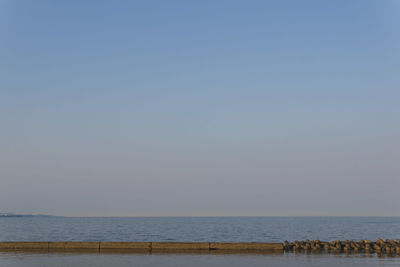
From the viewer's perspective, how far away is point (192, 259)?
29281 mm

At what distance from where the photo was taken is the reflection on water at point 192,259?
27.1 meters

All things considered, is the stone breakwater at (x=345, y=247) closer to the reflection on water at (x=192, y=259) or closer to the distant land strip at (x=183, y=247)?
Answer: the distant land strip at (x=183, y=247)

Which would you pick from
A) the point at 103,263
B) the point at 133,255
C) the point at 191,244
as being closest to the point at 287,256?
the point at 191,244

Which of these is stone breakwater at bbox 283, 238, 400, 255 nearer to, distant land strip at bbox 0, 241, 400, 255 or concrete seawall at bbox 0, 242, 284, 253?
distant land strip at bbox 0, 241, 400, 255

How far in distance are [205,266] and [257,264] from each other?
3302mm

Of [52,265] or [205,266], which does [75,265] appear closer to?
[52,265]

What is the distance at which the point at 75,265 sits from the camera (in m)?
26.1

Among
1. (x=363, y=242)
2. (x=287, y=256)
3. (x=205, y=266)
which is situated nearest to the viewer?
(x=205, y=266)

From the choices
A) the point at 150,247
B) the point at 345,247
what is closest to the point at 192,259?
the point at 150,247

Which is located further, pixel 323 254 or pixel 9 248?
pixel 9 248

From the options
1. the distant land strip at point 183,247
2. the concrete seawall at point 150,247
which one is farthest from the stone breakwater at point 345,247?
the concrete seawall at point 150,247

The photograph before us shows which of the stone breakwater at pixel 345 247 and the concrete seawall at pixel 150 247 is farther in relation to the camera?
the stone breakwater at pixel 345 247

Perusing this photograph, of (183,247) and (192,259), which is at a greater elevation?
(183,247)

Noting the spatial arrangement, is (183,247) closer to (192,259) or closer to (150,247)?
(150,247)
